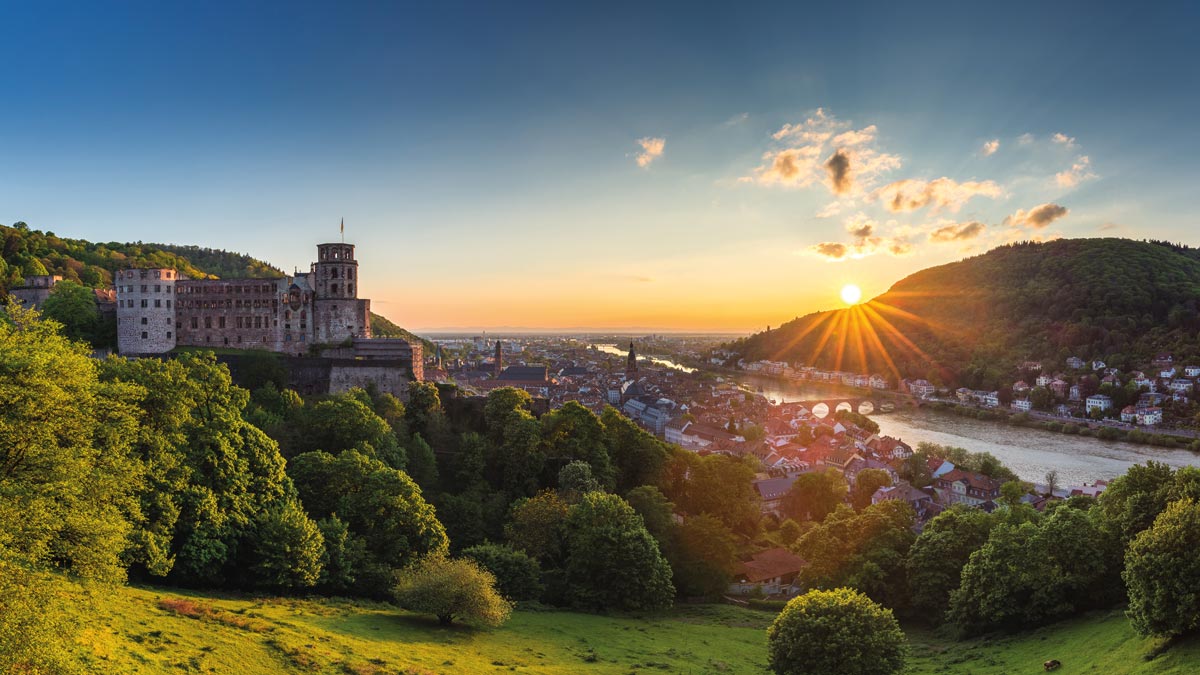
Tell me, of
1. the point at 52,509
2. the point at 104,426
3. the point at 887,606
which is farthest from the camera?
the point at 887,606

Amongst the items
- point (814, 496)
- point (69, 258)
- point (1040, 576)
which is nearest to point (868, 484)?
point (814, 496)

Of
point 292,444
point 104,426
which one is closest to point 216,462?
point 104,426

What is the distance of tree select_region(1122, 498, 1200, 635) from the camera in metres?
17.6

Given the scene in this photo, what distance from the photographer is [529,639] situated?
77.8 feet

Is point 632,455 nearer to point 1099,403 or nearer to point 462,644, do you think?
point 462,644

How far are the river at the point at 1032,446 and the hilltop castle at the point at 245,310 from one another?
64762mm

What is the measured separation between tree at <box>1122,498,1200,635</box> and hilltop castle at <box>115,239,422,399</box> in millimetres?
37010

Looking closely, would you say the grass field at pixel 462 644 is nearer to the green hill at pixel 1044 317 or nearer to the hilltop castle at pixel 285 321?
the hilltop castle at pixel 285 321

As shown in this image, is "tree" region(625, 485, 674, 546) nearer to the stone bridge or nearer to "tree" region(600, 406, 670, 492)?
"tree" region(600, 406, 670, 492)

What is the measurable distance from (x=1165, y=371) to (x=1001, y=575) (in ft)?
378

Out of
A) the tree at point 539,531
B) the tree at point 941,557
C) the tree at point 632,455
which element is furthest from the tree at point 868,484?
the tree at point 539,531

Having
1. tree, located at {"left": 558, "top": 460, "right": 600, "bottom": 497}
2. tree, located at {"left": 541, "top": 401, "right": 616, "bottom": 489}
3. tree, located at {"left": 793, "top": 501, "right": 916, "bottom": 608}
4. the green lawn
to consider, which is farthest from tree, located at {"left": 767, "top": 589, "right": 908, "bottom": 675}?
tree, located at {"left": 541, "top": 401, "right": 616, "bottom": 489}

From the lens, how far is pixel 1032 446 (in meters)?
83.4

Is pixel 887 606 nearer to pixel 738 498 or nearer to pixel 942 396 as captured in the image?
pixel 738 498
